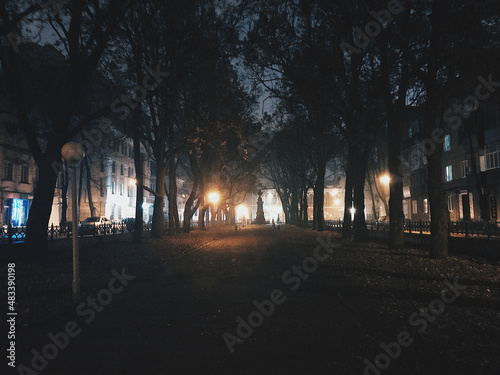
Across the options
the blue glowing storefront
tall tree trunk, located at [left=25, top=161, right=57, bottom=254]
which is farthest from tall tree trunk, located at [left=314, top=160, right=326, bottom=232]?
the blue glowing storefront

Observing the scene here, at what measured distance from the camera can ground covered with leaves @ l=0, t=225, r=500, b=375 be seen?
3.85 meters

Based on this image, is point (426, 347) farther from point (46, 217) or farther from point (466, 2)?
point (46, 217)

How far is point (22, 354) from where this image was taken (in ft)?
13.9

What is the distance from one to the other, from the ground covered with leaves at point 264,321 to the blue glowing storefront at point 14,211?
93.1 feet

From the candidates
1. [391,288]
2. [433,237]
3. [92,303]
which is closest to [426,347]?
[391,288]

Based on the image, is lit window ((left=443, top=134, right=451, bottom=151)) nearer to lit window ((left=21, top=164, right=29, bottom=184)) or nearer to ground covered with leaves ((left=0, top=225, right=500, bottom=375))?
ground covered with leaves ((left=0, top=225, right=500, bottom=375))

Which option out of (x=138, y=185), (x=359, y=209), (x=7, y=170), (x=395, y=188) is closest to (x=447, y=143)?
(x=359, y=209)

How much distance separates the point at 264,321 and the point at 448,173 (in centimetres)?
3802

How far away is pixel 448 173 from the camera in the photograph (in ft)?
123

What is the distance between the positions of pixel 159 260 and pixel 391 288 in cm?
806

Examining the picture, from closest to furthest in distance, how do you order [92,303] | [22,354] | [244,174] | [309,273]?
[22,354]
[92,303]
[309,273]
[244,174]

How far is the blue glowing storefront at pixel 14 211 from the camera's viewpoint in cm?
3368

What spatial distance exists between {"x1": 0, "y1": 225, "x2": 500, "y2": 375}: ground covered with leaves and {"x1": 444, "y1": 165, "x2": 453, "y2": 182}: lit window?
3017cm

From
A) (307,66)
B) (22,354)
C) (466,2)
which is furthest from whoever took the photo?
(307,66)
